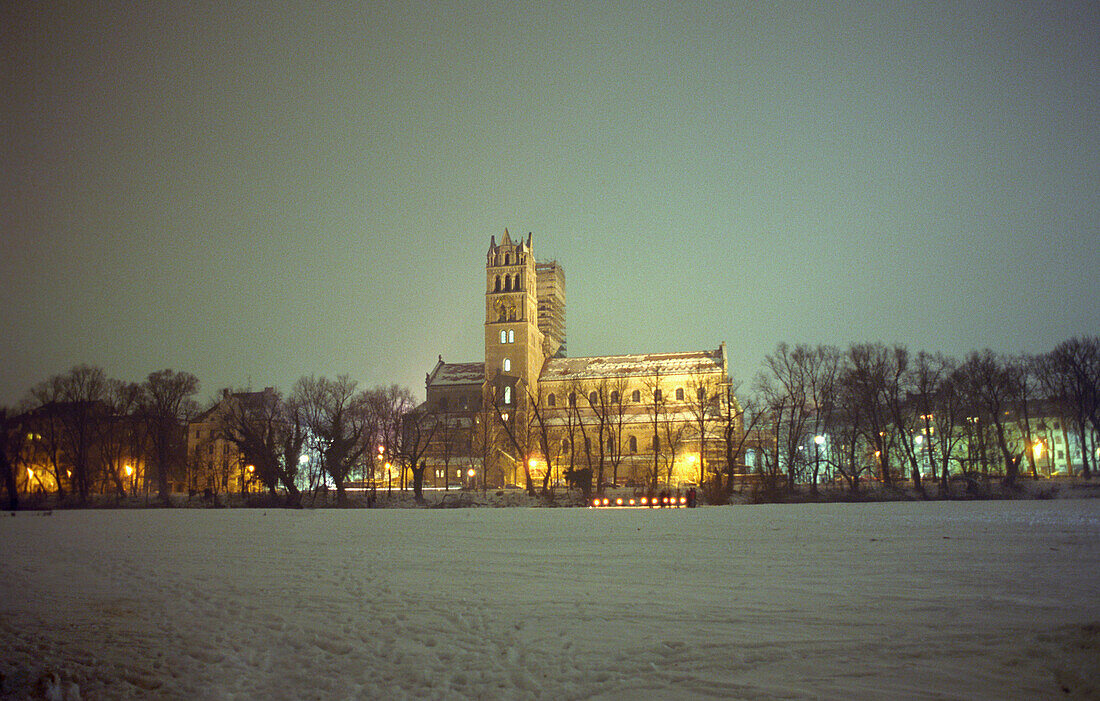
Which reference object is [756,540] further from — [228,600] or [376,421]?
[376,421]

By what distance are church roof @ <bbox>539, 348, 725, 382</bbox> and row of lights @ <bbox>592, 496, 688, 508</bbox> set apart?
48988 millimetres

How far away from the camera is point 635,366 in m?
97.9

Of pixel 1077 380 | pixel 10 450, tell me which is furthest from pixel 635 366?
pixel 10 450

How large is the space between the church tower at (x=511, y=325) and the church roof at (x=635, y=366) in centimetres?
358

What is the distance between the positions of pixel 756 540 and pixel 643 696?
46.4 feet

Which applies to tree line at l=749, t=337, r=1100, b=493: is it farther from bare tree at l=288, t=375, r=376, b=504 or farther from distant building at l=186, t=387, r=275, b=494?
distant building at l=186, t=387, r=275, b=494

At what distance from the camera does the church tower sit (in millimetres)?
95000

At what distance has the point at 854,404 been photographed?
56594mm

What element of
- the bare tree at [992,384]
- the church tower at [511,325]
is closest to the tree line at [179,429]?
the church tower at [511,325]

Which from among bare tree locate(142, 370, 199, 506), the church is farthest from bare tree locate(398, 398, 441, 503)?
bare tree locate(142, 370, 199, 506)

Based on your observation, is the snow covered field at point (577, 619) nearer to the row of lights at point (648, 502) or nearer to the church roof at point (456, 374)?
the row of lights at point (648, 502)

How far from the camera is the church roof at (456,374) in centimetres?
10025

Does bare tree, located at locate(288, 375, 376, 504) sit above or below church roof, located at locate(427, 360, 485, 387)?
below

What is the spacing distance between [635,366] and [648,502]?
181ft
